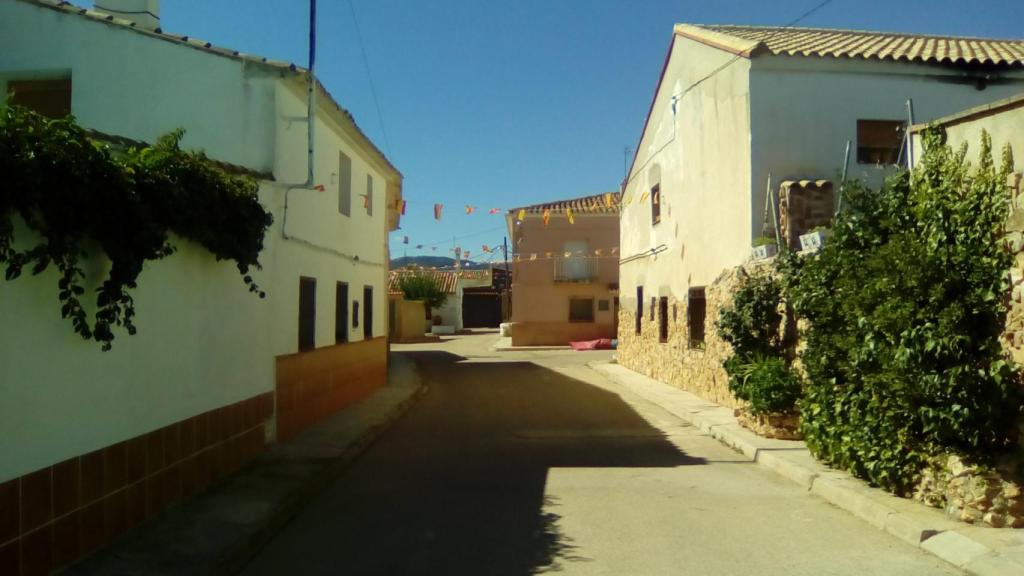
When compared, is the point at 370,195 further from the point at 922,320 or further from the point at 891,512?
the point at 891,512

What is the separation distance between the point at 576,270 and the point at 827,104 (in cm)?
2384

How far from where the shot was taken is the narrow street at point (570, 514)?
234 inches

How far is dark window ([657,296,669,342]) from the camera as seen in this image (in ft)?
65.8

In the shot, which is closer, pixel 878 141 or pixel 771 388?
pixel 771 388

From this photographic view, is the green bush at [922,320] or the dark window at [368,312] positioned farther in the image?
the dark window at [368,312]

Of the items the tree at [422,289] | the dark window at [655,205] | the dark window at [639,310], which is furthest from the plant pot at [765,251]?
the tree at [422,289]

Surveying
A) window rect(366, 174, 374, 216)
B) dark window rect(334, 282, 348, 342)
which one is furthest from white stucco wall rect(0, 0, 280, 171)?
window rect(366, 174, 374, 216)

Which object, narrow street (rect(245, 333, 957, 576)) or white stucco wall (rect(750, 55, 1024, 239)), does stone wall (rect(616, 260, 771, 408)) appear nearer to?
white stucco wall (rect(750, 55, 1024, 239))

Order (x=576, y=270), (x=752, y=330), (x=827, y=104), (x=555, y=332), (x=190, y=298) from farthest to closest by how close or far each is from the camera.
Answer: (x=555, y=332), (x=576, y=270), (x=827, y=104), (x=752, y=330), (x=190, y=298)

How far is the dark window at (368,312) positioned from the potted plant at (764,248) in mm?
8155

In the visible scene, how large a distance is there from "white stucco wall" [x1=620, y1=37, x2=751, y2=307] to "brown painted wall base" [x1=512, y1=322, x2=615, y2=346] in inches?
605

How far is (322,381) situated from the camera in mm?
13195

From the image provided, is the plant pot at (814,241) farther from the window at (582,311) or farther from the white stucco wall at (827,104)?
the window at (582,311)

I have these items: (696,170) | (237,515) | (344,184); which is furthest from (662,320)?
(237,515)
